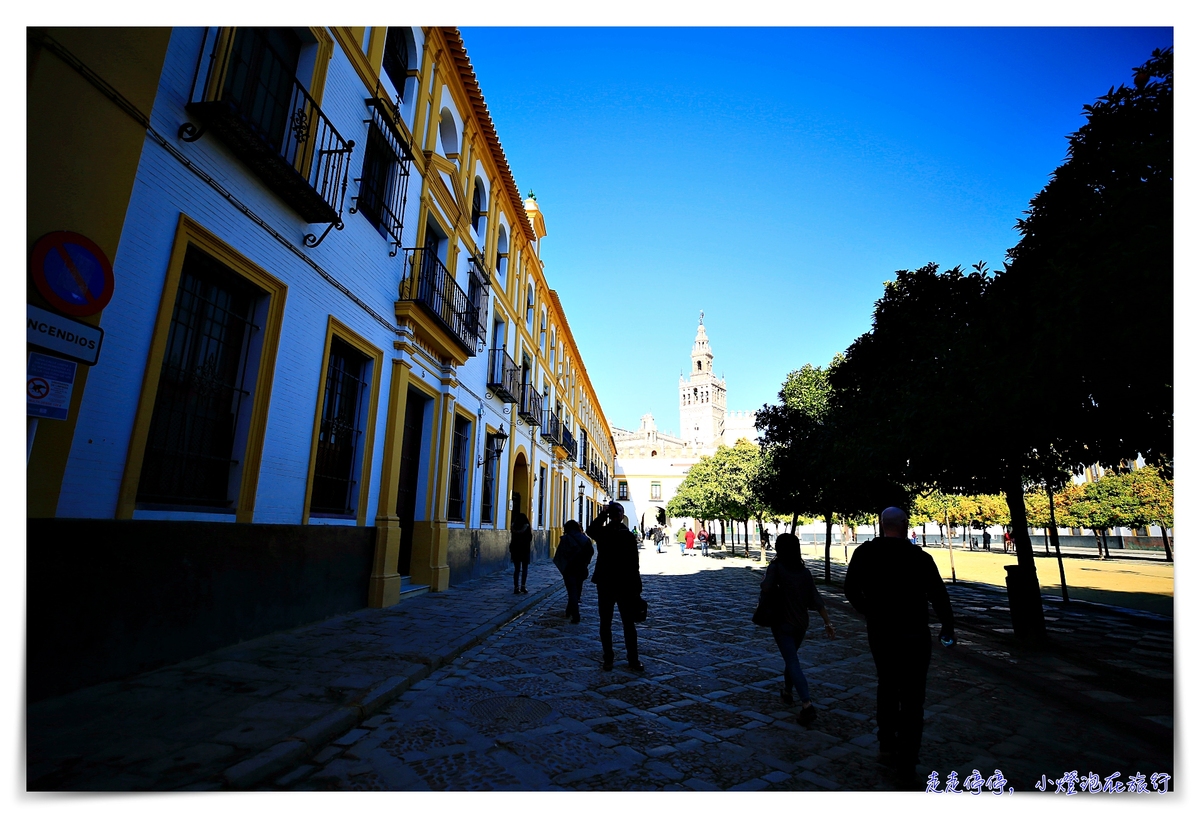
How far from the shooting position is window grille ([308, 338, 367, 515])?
26.2ft

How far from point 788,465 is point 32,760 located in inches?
605

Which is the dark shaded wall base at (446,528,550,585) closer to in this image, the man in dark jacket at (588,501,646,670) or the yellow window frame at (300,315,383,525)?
the yellow window frame at (300,315,383,525)

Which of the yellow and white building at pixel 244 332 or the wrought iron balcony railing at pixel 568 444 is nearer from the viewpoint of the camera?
the yellow and white building at pixel 244 332

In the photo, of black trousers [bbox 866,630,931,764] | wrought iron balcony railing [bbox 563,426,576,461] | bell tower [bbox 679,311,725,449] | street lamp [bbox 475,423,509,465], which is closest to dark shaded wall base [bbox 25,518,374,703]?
black trousers [bbox 866,630,931,764]

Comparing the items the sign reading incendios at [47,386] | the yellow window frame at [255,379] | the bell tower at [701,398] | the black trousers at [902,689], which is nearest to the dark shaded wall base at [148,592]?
the yellow window frame at [255,379]

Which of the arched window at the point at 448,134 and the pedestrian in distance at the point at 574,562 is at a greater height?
the arched window at the point at 448,134

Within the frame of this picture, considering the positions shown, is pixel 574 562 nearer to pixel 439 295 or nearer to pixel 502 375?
pixel 439 295

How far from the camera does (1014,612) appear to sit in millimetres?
7832

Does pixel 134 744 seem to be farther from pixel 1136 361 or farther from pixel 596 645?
pixel 1136 361

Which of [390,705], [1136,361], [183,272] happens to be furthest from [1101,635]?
[183,272]

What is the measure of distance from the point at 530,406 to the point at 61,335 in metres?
15.7

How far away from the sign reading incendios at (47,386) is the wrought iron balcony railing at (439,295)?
6.40 meters

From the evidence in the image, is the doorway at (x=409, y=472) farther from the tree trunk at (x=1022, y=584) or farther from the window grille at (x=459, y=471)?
the tree trunk at (x=1022, y=584)

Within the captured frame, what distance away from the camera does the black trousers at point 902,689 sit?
3334mm
